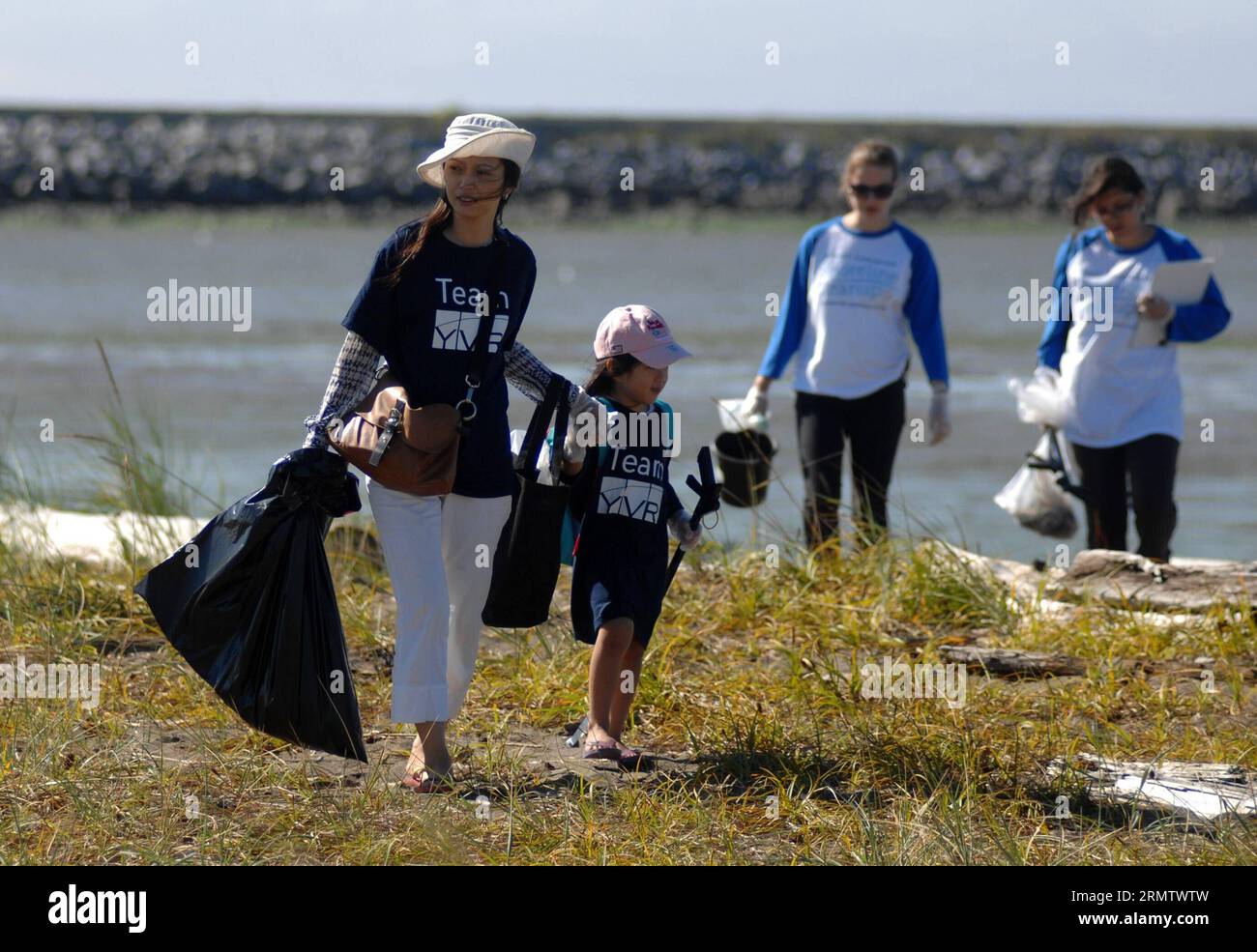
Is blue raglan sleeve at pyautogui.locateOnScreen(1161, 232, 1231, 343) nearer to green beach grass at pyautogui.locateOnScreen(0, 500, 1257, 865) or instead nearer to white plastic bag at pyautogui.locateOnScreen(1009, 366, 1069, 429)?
white plastic bag at pyautogui.locateOnScreen(1009, 366, 1069, 429)

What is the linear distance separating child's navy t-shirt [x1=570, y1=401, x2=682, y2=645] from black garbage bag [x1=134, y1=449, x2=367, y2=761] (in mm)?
727

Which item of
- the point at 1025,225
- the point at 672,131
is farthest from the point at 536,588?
the point at 672,131

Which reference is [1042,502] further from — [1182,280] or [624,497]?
[624,497]

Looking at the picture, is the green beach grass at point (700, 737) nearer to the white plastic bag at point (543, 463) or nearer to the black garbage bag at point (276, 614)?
the black garbage bag at point (276, 614)

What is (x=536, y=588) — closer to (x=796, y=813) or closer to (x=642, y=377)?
(x=642, y=377)

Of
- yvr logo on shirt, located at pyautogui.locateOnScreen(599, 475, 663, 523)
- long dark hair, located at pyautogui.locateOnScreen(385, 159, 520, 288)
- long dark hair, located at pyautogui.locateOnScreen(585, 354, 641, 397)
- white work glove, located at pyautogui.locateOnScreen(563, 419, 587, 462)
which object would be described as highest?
long dark hair, located at pyautogui.locateOnScreen(385, 159, 520, 288)

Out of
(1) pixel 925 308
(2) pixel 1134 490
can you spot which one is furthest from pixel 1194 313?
(1) pixel 925 308

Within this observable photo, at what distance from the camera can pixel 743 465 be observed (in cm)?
688

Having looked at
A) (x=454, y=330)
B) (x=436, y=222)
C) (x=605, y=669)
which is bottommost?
(x=605, y=669)

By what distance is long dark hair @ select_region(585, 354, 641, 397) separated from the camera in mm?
4660

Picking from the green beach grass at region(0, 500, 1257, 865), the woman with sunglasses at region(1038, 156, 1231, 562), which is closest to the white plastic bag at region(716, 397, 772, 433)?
the green beach grass at region(0, 500, 1257, 865)

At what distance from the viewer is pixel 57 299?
25219mm

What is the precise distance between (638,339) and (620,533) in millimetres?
538

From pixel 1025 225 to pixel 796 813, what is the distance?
60904mm
